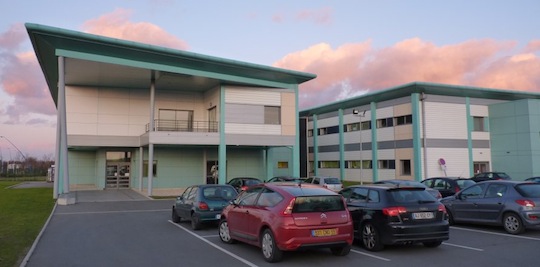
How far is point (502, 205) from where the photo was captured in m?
11.5

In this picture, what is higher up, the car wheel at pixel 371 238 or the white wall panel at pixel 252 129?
the white wall panel at pixel 252 129

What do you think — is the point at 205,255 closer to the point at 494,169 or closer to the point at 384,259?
the point at 384,259

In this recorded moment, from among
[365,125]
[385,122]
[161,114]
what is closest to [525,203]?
[161,114]

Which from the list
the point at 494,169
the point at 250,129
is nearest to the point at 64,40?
the point at 250,129

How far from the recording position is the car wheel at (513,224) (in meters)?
11.0

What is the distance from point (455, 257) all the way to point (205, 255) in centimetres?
506

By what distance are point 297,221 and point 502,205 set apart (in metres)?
6.88

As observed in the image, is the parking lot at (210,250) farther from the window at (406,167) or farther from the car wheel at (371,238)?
the window at (406,167)

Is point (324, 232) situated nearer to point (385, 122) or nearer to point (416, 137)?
point (416, 137)

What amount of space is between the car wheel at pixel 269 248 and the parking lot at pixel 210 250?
117 millimetres

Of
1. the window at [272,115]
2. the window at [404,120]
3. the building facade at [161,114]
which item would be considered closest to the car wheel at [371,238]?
the building facade at [161,114]

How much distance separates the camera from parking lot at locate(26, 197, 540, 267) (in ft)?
26.7

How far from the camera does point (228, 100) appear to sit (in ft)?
97.2

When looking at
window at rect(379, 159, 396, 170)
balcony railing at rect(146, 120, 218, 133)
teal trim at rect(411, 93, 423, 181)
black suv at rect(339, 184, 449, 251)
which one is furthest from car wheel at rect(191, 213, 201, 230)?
window at rect(379, 159, 396, 170)
